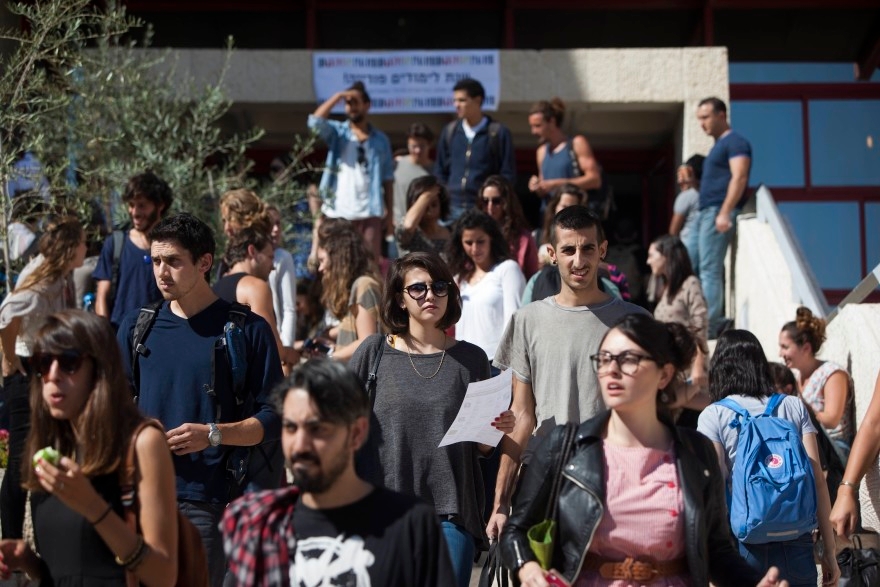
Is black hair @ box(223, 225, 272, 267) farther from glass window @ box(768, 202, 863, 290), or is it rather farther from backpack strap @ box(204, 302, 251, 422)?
A: glass window @ box(768, 202, 863, 290)

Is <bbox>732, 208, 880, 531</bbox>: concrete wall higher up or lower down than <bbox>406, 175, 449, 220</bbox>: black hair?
lower down

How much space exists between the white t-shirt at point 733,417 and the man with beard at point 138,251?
3.36 meters

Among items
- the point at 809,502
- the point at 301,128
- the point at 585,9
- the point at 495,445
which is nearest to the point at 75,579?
the point at 495,445

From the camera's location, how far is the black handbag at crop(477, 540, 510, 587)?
484 centimetres

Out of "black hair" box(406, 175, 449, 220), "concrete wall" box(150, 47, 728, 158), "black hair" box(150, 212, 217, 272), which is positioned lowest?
"black hair" box(150, 212, 217, 272)

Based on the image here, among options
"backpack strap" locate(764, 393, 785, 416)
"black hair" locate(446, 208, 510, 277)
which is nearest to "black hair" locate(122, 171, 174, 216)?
"black hair" locate(446, 208, 510, 277)

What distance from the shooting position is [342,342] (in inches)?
301

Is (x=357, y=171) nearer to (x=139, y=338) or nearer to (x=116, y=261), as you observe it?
(x=116, y=261)

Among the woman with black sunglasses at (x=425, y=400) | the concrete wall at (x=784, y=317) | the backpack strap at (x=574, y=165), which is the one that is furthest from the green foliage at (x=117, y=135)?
the woman with black sunglasses at (x=425, y=400)

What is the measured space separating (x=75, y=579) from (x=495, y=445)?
6.32 ft

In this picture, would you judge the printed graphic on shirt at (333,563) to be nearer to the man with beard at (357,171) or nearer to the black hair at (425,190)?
the black hair at (425,190)

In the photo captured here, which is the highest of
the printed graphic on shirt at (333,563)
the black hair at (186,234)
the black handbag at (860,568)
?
the black hair at (186,234)

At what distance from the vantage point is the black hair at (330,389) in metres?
3.48

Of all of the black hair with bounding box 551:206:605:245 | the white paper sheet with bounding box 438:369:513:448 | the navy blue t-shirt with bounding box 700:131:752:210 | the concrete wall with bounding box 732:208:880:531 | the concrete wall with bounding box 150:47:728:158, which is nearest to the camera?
the white paper sheet with bounding box 438:369:513:448
